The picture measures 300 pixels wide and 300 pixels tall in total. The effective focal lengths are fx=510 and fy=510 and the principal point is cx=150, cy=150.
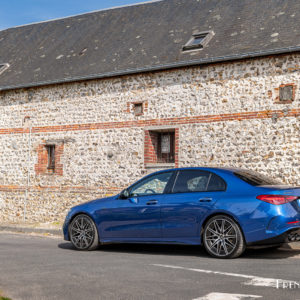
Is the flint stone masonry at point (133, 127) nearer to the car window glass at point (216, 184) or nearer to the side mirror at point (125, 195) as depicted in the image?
the car window glass at point (216, 184)

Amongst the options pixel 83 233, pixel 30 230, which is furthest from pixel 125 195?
pixel 30 230

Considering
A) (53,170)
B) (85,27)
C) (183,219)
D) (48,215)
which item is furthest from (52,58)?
(183,219)

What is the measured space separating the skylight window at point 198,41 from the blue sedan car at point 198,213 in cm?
757

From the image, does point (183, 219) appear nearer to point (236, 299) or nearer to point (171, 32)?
point (236, 299)

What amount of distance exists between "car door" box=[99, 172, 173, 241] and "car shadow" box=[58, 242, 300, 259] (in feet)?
1.63

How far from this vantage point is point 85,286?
5883 millimetres

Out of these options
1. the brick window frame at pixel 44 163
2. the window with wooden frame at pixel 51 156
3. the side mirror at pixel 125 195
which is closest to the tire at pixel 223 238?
the side mirror at pixel 125 195

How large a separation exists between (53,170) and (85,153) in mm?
1810

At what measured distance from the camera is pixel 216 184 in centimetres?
834

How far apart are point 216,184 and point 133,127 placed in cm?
816

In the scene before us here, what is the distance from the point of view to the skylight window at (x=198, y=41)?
1559 cm

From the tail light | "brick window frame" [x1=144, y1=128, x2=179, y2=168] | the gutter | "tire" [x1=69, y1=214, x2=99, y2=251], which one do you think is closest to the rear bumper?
the tail light

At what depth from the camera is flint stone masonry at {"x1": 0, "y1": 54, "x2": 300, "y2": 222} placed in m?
13.8

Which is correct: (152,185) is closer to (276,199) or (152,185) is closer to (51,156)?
(276,199)
